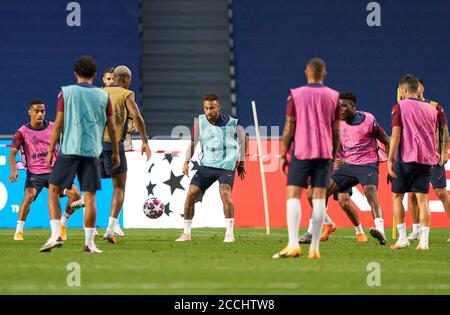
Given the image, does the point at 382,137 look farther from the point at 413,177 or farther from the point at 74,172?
the point at 74,172

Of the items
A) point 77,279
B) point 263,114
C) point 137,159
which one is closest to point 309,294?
point 77,279

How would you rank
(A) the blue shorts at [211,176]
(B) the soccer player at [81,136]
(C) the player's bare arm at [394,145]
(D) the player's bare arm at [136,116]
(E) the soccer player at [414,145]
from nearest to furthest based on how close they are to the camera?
(B) the soccer player at [81,136]
(C) the player's bare arm at [394,145]
(E) the soccer player at [414,145]
(D) the player's bare arm at [136,116]
(A) the blue shorts at [211,176]

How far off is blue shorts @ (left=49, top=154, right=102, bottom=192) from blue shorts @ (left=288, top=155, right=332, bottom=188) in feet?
7.18

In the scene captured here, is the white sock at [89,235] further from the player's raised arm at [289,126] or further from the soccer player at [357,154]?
the soccer player at [357,154]

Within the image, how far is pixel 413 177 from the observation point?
14172 millimetres

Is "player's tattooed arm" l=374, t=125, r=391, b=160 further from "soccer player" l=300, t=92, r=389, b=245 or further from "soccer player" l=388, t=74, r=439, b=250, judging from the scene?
"soccer player" l=388, t=74, r=439, b=250

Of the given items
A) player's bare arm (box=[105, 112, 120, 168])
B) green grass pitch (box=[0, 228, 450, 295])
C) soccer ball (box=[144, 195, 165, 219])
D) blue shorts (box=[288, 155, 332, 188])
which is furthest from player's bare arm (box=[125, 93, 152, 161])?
soccer ball (box=[144, 195, 165, 219])

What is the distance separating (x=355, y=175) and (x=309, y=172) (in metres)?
4.52

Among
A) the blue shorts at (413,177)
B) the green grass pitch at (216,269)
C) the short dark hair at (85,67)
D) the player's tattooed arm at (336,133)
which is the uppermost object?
the short dark hair at (85,67)

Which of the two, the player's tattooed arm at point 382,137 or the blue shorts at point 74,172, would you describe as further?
the player's tattooed arm at point 382,137

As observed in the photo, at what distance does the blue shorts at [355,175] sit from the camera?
1620 cm

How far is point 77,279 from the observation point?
9.23m

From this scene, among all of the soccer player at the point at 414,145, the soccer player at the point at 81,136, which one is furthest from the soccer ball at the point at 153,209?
the soccer player at the point at 81,136

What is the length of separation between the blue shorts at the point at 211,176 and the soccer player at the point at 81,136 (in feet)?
12.6
